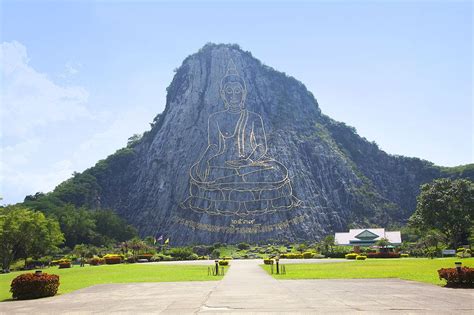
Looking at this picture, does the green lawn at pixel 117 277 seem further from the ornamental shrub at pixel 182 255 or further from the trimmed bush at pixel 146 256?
the ornamental shrub at pixel 182 255

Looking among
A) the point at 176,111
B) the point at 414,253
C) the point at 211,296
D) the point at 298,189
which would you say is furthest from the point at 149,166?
the point at 211,296

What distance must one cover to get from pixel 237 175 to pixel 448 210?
190 ft

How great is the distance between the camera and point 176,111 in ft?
464

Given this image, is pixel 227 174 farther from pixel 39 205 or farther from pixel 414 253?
pixel 414 253

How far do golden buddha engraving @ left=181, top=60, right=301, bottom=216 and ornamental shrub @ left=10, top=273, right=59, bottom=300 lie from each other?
87.4 metres

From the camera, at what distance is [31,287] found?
2308 centimetres

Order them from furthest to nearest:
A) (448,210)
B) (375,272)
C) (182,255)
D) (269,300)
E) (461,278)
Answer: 1. (182,255)
2. (448,210)
3. (375,272)
4. (461,278)
5. (269,300)

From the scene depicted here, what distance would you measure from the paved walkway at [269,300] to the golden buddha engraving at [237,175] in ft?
283

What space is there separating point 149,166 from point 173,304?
11890 centimetres

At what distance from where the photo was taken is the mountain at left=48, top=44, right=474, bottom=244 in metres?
114

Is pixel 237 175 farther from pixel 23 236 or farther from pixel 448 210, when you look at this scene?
pixel 23 236

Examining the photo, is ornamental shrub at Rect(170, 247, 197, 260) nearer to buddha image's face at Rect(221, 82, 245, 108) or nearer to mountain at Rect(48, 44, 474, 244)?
mountain at Rect(48, 44, 474, 244)

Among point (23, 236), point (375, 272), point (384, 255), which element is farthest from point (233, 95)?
point (375, 272)

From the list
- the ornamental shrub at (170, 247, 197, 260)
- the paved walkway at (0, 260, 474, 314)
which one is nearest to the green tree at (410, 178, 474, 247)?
the ornamental shrub at (170, 247, 197, 260)
